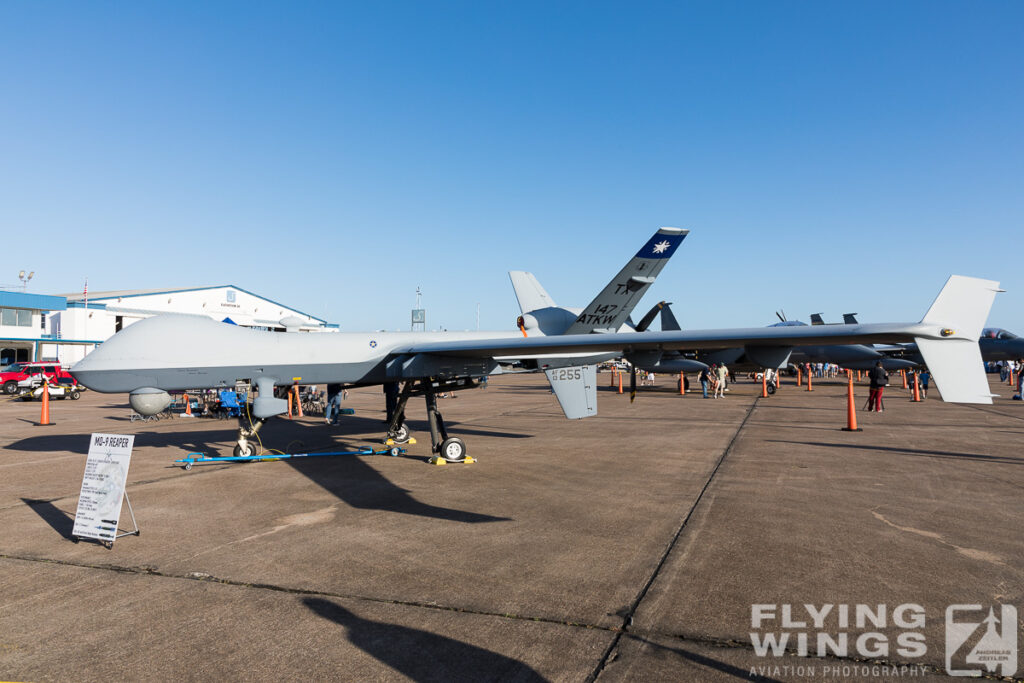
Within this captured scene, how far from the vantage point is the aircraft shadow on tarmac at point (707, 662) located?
152 inches

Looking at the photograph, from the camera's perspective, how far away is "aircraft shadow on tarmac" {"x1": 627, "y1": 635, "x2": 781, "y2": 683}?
3.85 m

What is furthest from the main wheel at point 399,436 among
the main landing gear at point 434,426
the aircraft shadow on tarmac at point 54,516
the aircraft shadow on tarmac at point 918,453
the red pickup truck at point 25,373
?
the red pickup truck at point 25,373

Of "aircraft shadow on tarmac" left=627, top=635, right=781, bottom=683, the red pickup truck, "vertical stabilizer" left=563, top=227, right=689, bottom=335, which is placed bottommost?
"aircraft shadow on tarmac" left=627, top=635, right=781, bottom=683

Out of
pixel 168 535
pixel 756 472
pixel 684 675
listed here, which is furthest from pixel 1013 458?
pixel 168 535

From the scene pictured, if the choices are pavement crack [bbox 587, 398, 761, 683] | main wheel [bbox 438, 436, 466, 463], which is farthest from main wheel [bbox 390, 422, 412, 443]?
pavement crack [bbox 587, 398, 761, 683]

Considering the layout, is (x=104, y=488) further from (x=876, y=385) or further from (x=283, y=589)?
(x=876, y=385)

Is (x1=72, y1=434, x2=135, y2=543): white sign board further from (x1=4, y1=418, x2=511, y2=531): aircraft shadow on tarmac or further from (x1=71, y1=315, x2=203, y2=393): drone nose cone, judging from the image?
(x1=71, y1=315, x2=203, y2=393): drone nose cone

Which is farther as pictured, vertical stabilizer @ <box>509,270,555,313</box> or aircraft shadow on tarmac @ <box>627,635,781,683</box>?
vertical stabilizer @ <box>509,270,555,313</box>

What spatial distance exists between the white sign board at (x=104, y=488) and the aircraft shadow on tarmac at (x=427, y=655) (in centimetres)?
344

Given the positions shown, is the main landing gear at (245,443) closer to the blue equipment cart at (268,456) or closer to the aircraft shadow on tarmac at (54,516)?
the blue equipment cart at (268,456)

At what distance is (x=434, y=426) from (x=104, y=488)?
6.34 metres

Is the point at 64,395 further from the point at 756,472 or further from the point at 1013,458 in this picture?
the point at 1013,458

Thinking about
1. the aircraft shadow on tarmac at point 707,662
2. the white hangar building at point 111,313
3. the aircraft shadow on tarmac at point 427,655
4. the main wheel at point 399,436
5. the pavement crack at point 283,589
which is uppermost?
the white hangar building at point 111,313

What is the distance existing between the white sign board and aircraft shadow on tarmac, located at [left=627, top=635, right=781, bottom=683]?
576 centimetres
